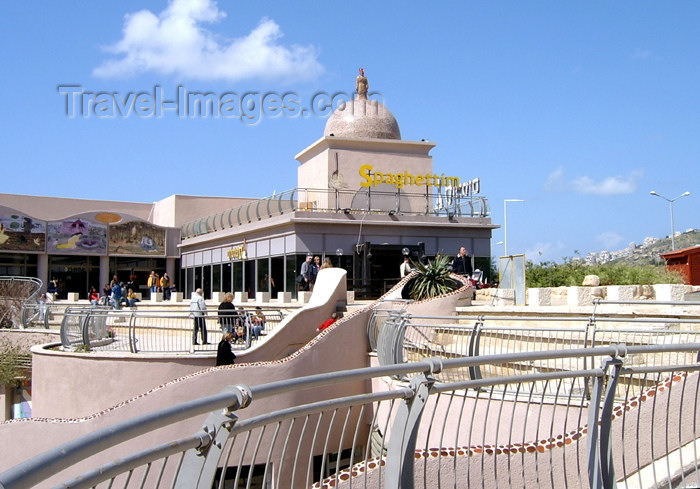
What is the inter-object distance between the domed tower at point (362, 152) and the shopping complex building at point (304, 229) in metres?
0.06

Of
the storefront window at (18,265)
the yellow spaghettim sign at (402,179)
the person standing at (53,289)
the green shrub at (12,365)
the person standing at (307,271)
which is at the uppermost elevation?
the yellow spaghettim sign at (402,179)

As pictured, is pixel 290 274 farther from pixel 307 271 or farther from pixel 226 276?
pixel 226 276

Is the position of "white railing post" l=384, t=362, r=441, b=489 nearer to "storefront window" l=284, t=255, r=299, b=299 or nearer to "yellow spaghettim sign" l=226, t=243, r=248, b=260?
"storefront window" l=284, t=255, r=299, b=299

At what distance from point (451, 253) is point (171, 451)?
1142 inches

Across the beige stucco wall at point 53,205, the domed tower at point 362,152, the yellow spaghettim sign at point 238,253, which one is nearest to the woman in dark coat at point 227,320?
the yellow spaghettim sign at point 238,253

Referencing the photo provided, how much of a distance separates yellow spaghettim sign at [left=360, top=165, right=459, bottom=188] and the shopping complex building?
47 mm

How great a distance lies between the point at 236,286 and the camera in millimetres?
34562

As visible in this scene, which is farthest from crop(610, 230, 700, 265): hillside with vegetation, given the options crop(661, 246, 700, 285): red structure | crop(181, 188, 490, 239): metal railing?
crop(181, 188, 490, 239): metal railing

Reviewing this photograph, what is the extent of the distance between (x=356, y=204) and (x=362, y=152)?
551 centimetres

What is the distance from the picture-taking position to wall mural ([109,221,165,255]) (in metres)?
45.9

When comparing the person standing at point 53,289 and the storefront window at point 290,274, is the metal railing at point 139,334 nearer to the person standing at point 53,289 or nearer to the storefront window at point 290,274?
the storefront window at point 290,274

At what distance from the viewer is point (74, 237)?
44625 millimetres

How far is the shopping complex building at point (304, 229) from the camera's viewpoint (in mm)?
29734

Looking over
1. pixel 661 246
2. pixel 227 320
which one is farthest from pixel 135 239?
pixel 661 246
